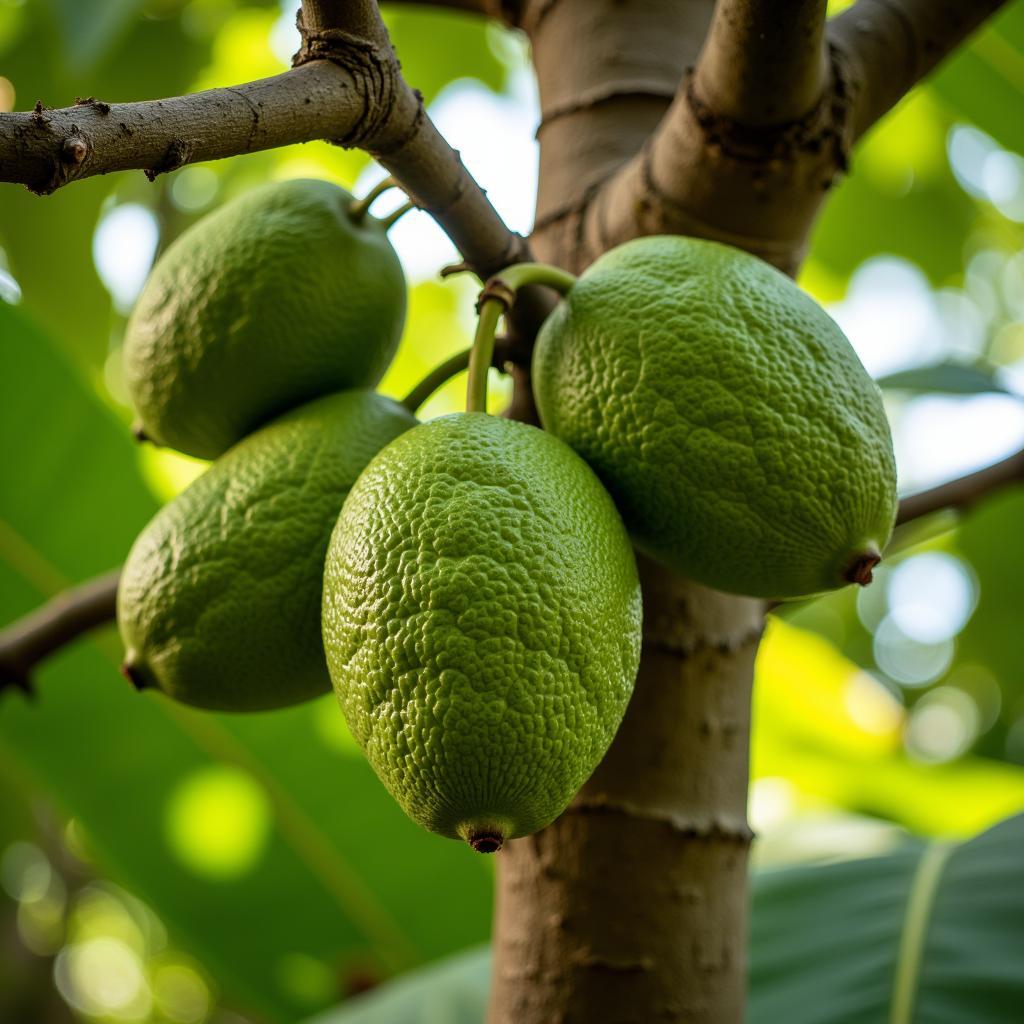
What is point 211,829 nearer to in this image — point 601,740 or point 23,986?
point 601,740

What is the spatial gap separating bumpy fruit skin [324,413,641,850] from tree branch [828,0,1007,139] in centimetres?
65

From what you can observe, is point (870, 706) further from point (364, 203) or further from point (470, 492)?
point (470, 492)

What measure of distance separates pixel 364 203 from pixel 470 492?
0.51 m

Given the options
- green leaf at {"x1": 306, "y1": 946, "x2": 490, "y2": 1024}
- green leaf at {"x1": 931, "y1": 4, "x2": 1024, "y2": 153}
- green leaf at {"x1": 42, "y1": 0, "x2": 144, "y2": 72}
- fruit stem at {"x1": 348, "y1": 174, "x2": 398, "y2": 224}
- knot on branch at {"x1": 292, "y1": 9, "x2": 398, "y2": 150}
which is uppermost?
green leaf at {"x1": 931, "y1": 4, "x2": 1024, "y2": 153}

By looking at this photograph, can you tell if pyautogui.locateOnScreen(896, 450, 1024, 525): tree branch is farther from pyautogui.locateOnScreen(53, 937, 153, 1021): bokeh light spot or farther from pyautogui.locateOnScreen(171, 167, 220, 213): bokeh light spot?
pyautogui.locateOnScreen(53, 937, 153, 1021): bokeh light spot

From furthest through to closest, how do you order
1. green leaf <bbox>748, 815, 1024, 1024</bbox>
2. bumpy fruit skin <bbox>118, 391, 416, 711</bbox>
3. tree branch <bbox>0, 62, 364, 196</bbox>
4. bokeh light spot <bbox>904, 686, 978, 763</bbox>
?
bokeh light spot <bbox>904, 686, 978, 763</bbox>
green leaf <bbox>748, 815, 1024, 1024</bbox>
bumpy fruit skin <bbox>118, 391, 416, 711</bbox>
tree branch <bbox>0, 62, 364, 196</bbox>

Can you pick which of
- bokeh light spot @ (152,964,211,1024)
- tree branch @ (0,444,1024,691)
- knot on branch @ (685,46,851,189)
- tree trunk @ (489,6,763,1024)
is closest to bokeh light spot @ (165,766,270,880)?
tree branch @ (0,444,1024,691)

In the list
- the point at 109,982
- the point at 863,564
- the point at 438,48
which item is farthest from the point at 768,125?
the point at 109,982

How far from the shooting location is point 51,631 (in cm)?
145

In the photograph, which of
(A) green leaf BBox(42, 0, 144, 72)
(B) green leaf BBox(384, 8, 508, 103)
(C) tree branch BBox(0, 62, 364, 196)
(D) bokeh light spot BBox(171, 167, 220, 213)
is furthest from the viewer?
(D) bokeh light spot BBox(171, 167, 220, 213)

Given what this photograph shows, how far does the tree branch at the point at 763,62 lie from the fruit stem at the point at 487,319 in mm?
272

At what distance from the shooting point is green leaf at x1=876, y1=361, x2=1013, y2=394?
194cm

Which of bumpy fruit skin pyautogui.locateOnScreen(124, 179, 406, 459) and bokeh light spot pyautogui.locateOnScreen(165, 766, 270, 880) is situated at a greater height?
bumpy fruit skin pyautogui.locateOnScreen(124, 179, 406, 459)

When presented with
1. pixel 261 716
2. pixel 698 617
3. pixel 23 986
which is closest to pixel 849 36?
pixel 698 617
